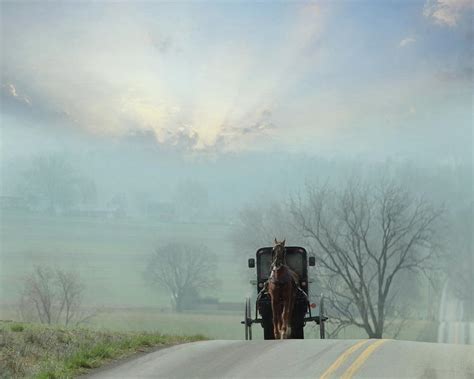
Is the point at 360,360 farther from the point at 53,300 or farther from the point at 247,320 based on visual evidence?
the point at 53,300

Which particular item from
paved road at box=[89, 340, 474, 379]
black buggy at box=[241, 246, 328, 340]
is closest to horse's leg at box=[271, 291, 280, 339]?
black buggy at box=[241, 246, 328, 340]

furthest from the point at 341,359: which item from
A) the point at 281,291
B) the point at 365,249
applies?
the point at 365,249

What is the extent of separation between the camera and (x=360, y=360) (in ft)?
50.7

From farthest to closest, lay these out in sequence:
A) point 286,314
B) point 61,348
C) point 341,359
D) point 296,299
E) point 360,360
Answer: point 296,299
point 286,314
point 61,348
point 341,359
point 360,360

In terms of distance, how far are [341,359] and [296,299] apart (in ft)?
27.6

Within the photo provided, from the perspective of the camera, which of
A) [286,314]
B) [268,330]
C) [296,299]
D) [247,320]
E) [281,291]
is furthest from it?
Answer: [247,320]

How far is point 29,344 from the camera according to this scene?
858 inches

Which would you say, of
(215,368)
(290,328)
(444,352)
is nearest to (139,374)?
(215,368)

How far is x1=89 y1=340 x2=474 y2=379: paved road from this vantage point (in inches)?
555

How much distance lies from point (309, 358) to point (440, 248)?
4494 cm

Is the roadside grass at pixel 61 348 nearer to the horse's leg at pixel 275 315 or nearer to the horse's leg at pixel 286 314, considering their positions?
the horse's leg at pixel 275 315

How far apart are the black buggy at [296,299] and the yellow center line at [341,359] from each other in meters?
5.11

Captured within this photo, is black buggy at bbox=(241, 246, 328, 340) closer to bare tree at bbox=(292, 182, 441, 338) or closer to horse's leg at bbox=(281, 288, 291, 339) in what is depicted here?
horse's leg at bbox=(281, 288, 291, 339)

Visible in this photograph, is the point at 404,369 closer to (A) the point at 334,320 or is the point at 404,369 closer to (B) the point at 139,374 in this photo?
(B) the point at 139,374
